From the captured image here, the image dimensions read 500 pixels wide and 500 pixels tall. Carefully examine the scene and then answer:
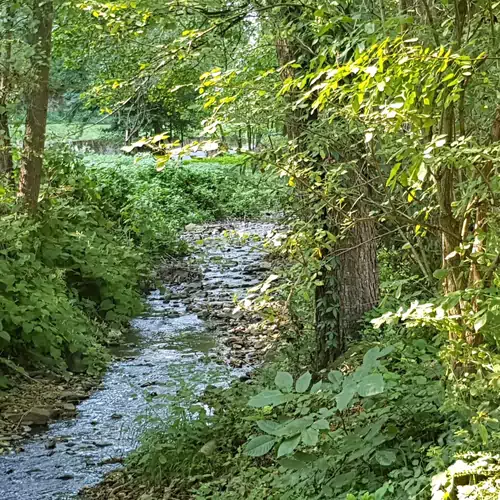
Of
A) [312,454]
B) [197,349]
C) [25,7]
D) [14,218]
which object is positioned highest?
[25,7]

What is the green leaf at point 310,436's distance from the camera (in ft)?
10.2

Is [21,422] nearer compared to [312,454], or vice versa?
[312,454]

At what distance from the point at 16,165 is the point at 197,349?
392cm

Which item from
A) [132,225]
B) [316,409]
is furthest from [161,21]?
[132,225]

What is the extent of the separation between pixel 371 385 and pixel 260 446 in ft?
2.11

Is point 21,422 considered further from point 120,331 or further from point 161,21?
point 161,21

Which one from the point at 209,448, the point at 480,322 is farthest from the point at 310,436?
the point at 209,448

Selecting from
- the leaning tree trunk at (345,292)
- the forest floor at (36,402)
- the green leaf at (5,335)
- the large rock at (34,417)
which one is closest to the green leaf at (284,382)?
the leaning tree trunk at (345,292)

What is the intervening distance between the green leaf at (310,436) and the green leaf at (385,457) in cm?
30

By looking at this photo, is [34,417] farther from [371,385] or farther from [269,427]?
[371,385]

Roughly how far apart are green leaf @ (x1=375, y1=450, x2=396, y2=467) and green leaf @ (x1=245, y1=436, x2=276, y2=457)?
1.65ft

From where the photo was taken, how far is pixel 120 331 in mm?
8711

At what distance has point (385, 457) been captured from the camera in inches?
124

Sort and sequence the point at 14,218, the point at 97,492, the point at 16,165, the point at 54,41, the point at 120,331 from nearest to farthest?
the point at 97,492
the point at 14,218
the point at 120,331
the point at 16,165
the point at 54,41
